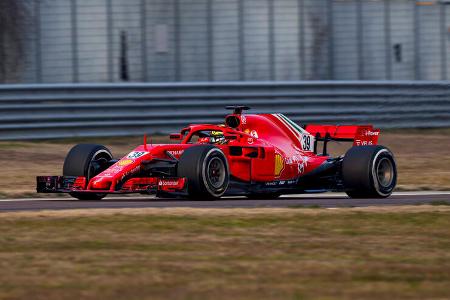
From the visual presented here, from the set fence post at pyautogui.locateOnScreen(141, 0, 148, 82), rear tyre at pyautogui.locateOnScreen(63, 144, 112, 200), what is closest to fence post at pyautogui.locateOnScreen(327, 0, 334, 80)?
fence post at pyautogui.locateOnScreen(141, 0, 148, 82)

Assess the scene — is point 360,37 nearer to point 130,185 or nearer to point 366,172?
point 366,172

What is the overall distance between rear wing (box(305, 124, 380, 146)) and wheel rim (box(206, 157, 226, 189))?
8.26 feet

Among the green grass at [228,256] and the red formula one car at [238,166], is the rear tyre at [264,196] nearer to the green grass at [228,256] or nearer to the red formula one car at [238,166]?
the red formula one car at [238,166]

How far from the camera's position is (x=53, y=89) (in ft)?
69.5

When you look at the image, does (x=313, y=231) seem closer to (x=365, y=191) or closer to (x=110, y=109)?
(x=365, y=191)

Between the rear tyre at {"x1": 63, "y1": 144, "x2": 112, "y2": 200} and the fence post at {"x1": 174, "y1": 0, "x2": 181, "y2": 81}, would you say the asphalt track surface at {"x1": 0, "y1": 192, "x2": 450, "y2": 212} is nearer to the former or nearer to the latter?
the rear tyre at {"x1": 63, "y1": 144, "x2": 112, "y2": 200}

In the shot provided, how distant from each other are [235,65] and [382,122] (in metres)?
3.59

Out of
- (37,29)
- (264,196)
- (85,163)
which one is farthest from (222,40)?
(85,163)

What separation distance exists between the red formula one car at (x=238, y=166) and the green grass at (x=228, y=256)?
195 cm

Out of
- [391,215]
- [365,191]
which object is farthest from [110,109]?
[391,215]

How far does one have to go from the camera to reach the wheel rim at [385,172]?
590 inches

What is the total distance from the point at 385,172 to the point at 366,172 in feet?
1.73

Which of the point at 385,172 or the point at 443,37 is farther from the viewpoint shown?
the point at 443,37

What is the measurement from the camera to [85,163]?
14.2 metres
